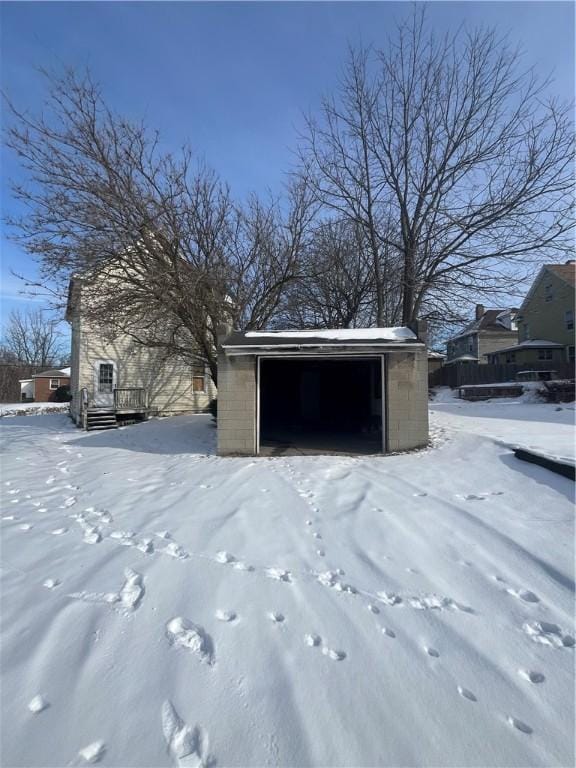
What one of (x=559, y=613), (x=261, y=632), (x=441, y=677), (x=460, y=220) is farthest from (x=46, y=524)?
(x=460, y=220)

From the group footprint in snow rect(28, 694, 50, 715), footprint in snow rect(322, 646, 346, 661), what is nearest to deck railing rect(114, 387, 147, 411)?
footprint in snow rect(28, 694, 50, 715)

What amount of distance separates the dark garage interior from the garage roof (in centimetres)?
403

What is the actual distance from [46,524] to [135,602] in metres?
2.44

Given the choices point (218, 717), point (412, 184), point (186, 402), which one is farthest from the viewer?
point (186, 402)

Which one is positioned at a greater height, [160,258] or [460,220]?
[460,220]

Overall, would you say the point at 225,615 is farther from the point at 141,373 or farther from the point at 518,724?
the point at 141,373

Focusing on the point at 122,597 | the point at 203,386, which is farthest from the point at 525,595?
the point at 203,386

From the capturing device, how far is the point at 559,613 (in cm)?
294

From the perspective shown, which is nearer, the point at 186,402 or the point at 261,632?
the point at 261,632

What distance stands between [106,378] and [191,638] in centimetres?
1634

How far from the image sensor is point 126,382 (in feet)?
57.1

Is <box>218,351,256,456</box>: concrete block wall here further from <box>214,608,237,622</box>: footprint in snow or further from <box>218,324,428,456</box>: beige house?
<box>214,608,237,622</box>: footprint in snow

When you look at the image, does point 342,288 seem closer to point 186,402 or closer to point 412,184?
point 412,184

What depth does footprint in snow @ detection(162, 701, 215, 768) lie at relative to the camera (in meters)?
1.80
